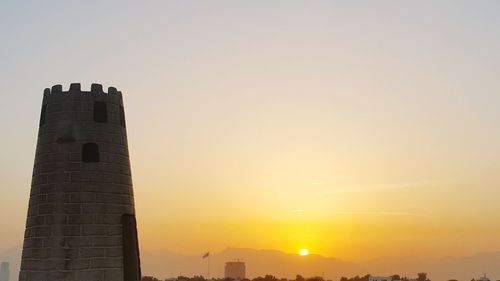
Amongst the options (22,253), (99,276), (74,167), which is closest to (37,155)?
(74,167)

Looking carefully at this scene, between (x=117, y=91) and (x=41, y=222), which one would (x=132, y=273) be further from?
(x=117, y=91)

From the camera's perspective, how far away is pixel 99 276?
24266 mm

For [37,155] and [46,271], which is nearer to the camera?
[46,271]

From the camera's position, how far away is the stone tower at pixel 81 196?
24.2 m

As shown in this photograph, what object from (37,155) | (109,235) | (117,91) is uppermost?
(117,91)

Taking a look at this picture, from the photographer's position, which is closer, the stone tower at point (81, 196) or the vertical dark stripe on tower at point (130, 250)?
the stone tower at point (81, 196)

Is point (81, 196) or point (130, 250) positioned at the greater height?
point (81, 196)

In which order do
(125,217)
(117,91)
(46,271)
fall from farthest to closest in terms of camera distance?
(117,91), (125,217), (46,271)

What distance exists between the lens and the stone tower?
24234mm

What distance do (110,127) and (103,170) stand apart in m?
2.02

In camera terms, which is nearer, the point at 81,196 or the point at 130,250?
the point at 81,196

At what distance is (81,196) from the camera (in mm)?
24750

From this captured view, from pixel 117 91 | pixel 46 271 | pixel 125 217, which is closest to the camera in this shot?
pixel 46 271

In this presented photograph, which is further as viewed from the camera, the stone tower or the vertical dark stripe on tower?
the vertical dark stripe on tower
